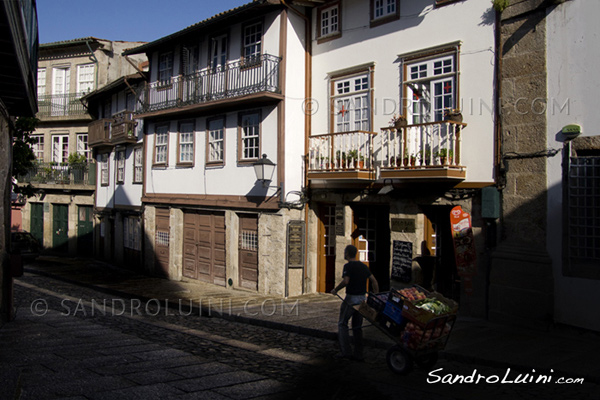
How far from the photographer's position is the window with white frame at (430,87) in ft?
37.4

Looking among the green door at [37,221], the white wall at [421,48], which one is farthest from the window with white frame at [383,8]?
the green door at [37,221]

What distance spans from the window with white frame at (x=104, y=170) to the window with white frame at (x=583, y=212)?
20857 mm

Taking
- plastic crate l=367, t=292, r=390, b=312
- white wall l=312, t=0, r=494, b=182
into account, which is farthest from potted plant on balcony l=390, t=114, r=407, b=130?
plastic crate l=367, t=292, r=390, b=312

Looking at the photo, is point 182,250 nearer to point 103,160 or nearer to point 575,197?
point 103,160

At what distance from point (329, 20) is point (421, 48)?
3434 millimetres

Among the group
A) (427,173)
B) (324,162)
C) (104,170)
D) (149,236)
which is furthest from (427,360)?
(104,170)

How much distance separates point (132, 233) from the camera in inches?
871

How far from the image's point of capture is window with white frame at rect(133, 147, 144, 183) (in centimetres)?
2153

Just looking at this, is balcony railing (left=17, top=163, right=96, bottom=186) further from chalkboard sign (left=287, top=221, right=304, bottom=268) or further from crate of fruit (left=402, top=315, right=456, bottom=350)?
crate of fruit (left=402, top=315, right=456, bottom=350)

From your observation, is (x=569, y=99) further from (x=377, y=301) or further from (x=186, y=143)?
(x=186, y=143)

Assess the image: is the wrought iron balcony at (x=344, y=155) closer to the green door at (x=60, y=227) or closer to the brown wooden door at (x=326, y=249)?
the brown wooden door at (x=326, y=249)

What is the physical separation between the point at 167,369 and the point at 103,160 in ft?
68.4

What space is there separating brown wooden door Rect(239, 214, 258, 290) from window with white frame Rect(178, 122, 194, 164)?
353 centimetres

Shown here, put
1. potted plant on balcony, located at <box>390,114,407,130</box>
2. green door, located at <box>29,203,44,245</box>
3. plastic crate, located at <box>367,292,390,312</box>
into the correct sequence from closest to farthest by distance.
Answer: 1. plastic crate, located at <box>367,292,390,312</box>
2. potted plant on balcony, located at <box>390,114,407,130</box>
3. green door, located at <box>29,203,44,245</box>
